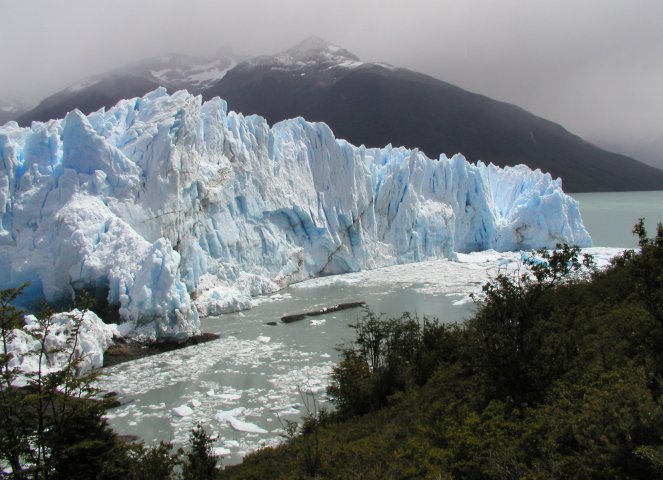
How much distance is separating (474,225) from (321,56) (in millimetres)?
111067

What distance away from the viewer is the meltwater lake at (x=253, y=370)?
9.25 m

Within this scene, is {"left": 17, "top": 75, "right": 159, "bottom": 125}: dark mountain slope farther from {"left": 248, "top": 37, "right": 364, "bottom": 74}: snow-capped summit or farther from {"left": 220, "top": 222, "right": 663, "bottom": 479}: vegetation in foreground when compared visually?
{"left": 220, "top": 222, "right": 663, "bottom": 479}: vegetation in foreground

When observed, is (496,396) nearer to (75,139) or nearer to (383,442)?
(383,442)

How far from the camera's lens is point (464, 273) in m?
25.1

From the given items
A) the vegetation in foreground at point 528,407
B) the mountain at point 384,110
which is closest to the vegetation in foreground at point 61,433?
the vegetation in foreground at point 528,407

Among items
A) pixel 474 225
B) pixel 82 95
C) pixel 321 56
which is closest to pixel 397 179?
pixel 474 225

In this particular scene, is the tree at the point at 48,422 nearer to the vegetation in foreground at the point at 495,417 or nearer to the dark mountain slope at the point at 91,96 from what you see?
the vegetation in foreground at the point at 495,417

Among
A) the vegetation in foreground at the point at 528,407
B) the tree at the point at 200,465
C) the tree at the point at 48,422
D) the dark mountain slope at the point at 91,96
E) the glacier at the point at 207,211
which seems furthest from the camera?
the dark mountain slope at the point at 91,96

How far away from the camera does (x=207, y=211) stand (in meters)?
19.9

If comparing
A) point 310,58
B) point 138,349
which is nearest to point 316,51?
point 310,58

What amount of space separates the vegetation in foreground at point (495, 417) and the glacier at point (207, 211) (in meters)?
8.92

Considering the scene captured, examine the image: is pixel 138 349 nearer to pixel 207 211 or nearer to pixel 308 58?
pixel 207 211

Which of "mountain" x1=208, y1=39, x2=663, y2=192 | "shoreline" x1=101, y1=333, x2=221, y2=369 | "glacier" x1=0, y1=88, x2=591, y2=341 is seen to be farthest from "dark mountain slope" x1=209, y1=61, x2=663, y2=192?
"shoreline" x1=101, y1=333, x2=221, y2=369

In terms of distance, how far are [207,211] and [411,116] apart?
305 feet
